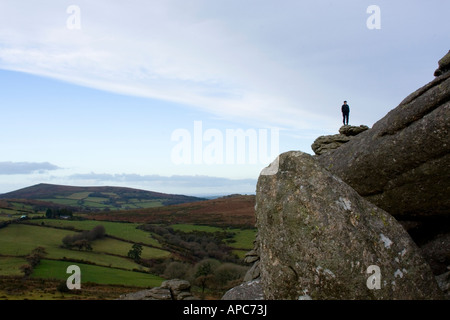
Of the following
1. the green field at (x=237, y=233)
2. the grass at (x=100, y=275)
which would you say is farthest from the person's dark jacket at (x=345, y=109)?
the green field at (x=237, y=233)

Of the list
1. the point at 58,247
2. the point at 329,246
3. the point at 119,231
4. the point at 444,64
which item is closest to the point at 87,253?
the point at 58,247

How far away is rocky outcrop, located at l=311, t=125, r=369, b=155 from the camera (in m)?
26.4

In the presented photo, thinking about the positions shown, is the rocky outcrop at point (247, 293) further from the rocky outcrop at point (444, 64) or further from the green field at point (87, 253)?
the green field at point (87, 253)

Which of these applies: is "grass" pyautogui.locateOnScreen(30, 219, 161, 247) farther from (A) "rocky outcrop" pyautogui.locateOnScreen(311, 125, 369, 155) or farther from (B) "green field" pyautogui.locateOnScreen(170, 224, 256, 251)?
(A) "rocky outcrop" pyautogui.locateOnScreen(311, 125, 369, 155)

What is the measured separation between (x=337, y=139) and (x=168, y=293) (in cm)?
2199

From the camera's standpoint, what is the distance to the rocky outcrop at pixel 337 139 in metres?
26.4

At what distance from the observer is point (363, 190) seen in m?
16.8

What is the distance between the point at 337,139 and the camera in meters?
26.8

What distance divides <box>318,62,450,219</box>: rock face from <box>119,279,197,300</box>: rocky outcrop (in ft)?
77.7

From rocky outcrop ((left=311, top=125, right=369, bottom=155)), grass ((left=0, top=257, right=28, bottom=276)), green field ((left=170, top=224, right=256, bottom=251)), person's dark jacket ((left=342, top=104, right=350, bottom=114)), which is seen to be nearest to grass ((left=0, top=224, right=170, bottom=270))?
grass ((left=0, top=257, right=28, bottom=276))

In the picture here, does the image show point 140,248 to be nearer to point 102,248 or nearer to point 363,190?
point 102,248
